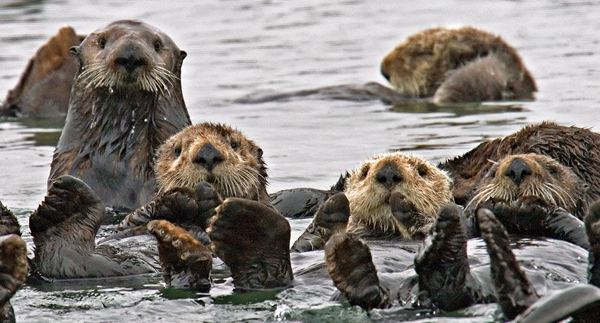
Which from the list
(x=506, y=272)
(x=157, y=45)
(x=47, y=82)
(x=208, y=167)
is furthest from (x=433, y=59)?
(x=506, y=272)

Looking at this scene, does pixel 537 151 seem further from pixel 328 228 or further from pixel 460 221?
pixel 460 221

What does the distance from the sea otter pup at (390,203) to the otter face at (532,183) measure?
28 cm

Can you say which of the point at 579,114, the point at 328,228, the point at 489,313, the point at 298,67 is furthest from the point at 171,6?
the point at 489,313

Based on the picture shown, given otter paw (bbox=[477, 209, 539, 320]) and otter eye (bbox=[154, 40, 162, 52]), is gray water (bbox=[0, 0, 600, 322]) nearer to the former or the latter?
otter paw (bbox=[477, 209, 539, 320])

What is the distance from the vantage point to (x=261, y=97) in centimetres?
1232

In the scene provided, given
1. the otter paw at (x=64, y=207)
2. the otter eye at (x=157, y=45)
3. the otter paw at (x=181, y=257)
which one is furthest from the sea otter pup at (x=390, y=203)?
the otter eye at (x=157, y=45)

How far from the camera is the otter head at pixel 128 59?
23.6 ft

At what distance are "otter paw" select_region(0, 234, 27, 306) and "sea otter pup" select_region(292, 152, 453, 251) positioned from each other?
181 centimetres

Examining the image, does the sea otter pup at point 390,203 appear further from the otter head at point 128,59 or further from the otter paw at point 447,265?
the otter head at point 128,59

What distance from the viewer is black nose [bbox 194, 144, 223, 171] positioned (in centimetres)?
604

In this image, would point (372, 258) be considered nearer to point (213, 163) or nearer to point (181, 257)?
point (181, 257)

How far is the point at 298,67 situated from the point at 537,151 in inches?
336

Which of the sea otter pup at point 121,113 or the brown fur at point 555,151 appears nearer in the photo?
the brown fur at point 555,151

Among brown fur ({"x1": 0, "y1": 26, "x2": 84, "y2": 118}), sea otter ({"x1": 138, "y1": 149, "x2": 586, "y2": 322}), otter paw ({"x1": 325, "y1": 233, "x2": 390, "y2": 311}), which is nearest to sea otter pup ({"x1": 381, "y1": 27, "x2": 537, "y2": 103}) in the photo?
brown fur ({"x1": 0, "y1": 26, "x2": 84, "y2": 118})
